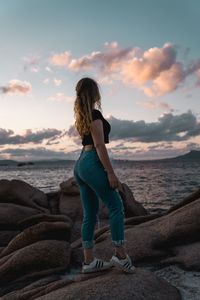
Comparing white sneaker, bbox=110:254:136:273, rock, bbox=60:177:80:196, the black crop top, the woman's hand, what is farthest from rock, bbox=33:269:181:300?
rock, bbox=60:177:80:196

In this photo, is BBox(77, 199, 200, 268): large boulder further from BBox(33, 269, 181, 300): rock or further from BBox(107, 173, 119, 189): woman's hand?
BBox(107, 173, 119, 189): woman's hand

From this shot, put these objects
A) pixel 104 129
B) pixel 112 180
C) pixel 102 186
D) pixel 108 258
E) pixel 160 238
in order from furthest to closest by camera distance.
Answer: pixel 160 238 < pixel 108 258 < pixel 104 129 < pixel 102 186 < pixel 112 180

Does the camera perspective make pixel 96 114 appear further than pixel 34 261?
No

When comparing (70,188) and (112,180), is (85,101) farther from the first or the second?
(70,188)

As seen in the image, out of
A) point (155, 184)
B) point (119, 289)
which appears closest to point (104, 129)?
point (119, 289)

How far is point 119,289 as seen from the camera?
6051 millimetres

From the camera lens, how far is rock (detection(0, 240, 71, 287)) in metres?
8.59

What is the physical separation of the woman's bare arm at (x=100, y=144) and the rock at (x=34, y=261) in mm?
3515

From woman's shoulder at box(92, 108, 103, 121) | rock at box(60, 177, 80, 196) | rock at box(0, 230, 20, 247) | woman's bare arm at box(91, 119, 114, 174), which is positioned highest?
woman's shoulder at box(92, 108, 103, 121)

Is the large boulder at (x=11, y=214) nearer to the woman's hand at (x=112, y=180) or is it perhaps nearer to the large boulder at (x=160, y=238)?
the large boulder at (x=160, y=238)

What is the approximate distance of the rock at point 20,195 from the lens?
1914 centimetres

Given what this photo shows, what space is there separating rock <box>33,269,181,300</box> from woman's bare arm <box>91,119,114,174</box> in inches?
71.6

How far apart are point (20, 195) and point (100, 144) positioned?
14369 mm

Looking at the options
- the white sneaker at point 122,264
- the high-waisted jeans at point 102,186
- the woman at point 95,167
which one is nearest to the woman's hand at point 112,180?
the woman at point 95,167
